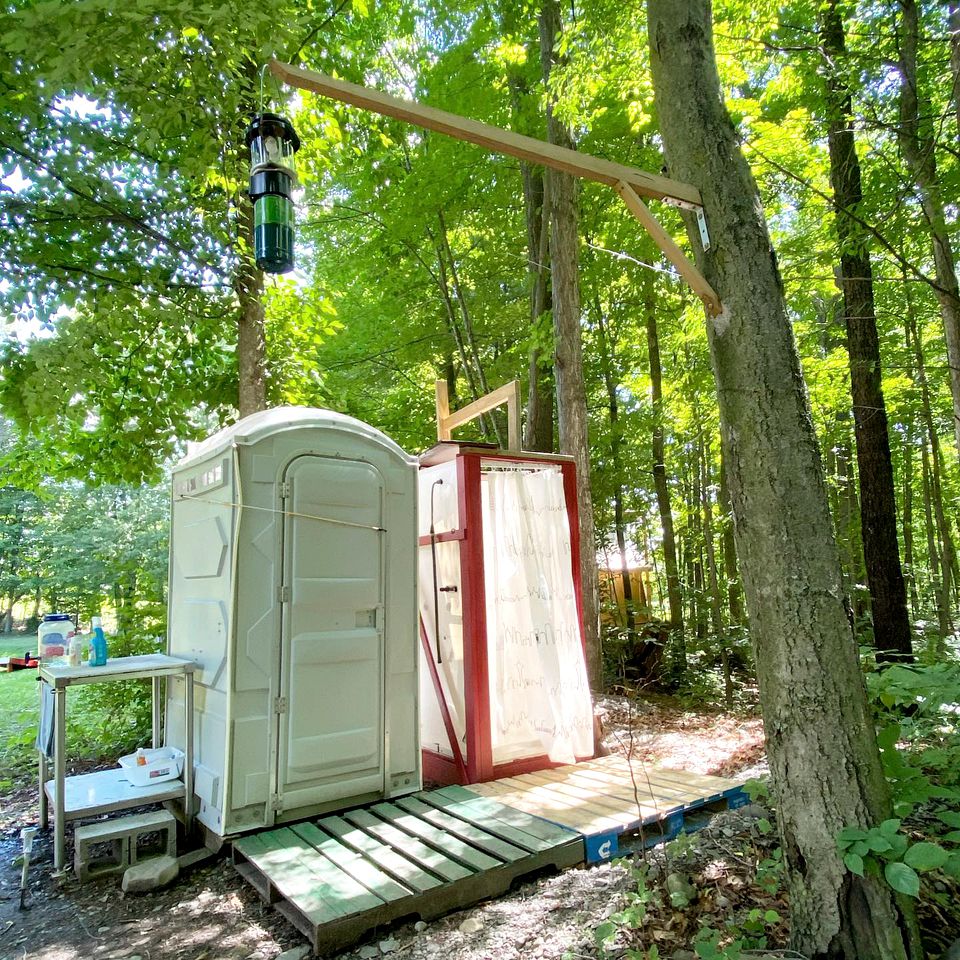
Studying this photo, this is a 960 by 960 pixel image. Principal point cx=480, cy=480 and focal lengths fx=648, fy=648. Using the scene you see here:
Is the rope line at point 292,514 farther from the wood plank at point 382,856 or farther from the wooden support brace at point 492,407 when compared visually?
the wood plank at point 382,856

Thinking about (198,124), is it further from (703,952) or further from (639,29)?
(703,952)

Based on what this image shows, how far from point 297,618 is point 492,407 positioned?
6.99 feet

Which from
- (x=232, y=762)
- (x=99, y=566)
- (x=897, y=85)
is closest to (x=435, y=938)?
(x=232, y=762)

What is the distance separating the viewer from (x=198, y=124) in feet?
14.4

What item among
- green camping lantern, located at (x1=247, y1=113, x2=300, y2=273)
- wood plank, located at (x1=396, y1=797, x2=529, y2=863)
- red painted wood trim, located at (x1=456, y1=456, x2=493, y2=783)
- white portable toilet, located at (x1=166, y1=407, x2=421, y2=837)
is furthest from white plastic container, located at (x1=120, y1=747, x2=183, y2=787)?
green camping lantern, located at (x1=247, y1=113, x2=300, y2=273)

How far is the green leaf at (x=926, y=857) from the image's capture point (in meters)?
1.76

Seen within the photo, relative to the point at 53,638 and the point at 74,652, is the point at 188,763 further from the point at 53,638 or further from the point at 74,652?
the point at 53,638

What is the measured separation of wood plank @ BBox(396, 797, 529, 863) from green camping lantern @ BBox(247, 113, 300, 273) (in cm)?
280

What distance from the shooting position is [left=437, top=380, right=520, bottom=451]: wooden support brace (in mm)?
4887

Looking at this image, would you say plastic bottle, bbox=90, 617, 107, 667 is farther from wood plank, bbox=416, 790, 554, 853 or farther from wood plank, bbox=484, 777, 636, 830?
wood plank, bbox=484, 777, 636, 830

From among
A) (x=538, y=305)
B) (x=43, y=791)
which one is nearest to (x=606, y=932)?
(x=43, y=791)

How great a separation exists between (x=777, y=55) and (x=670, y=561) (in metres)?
6.42

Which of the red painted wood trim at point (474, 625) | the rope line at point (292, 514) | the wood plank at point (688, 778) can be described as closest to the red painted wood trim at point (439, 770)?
the red painted wood trim at point (474, 625)

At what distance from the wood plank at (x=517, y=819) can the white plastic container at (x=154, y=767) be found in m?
1.63
